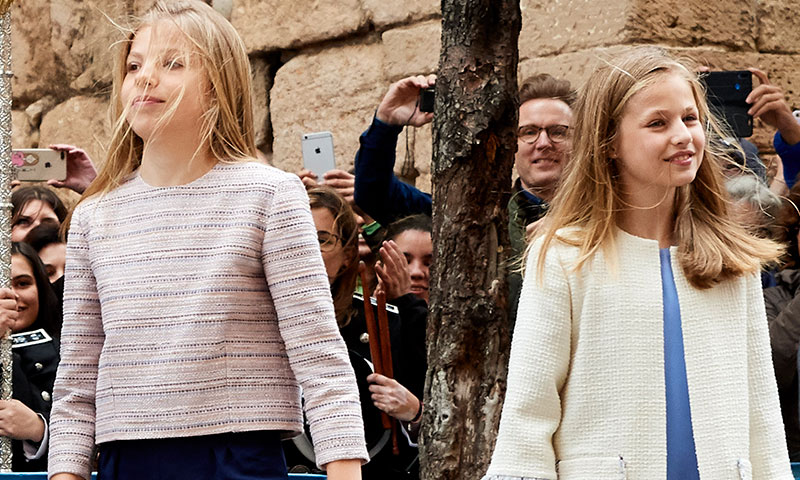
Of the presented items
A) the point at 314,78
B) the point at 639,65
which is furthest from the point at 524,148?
the point at 314,78

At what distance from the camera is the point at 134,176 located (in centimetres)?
233

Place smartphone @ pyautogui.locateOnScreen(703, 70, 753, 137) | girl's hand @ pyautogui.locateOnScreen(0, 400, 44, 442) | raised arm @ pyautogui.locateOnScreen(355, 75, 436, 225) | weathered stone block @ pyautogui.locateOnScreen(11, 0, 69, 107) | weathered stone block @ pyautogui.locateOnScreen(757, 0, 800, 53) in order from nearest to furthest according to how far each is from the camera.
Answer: girl's hand @ pyautogui.locateOnScreen(0, 400, 44, 442)
smartphone @ pyautogui.locateOnScreen(703, 70, 753, 137)
raised arm @ pyautogui.locateOnScreen(355, 75, 436, 225)
weathered stone block @ pyautogui.locateOnScreen(757, 0, 800, 53)
weathered stone block @ pyautogui.locateOnScreen(11, 0, 69, 107)

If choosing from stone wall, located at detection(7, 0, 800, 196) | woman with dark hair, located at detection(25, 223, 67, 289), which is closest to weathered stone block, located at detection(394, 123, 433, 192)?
stone wall, located at detection(7, 0, 800, 196)

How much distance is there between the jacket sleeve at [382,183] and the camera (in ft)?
13.3

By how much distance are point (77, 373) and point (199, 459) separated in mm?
295

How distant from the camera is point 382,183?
410cm

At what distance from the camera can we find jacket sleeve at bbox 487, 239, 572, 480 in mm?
2191

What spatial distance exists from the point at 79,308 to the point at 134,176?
0.84 feet

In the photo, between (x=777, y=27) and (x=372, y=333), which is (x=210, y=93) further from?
(x=777, y=27)

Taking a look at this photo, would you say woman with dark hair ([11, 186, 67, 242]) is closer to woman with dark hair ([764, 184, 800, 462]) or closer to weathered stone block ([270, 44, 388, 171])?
weathered stone block ([270, 44, 388, 171])

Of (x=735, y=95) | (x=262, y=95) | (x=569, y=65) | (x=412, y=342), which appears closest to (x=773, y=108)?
(x=735, y=95)

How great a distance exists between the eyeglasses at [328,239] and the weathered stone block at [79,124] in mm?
3113

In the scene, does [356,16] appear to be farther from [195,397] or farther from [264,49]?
[195,397]

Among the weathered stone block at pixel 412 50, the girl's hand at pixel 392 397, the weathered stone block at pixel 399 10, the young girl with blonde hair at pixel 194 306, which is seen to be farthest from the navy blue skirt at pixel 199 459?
the weathered stone block at pixel 399 10
